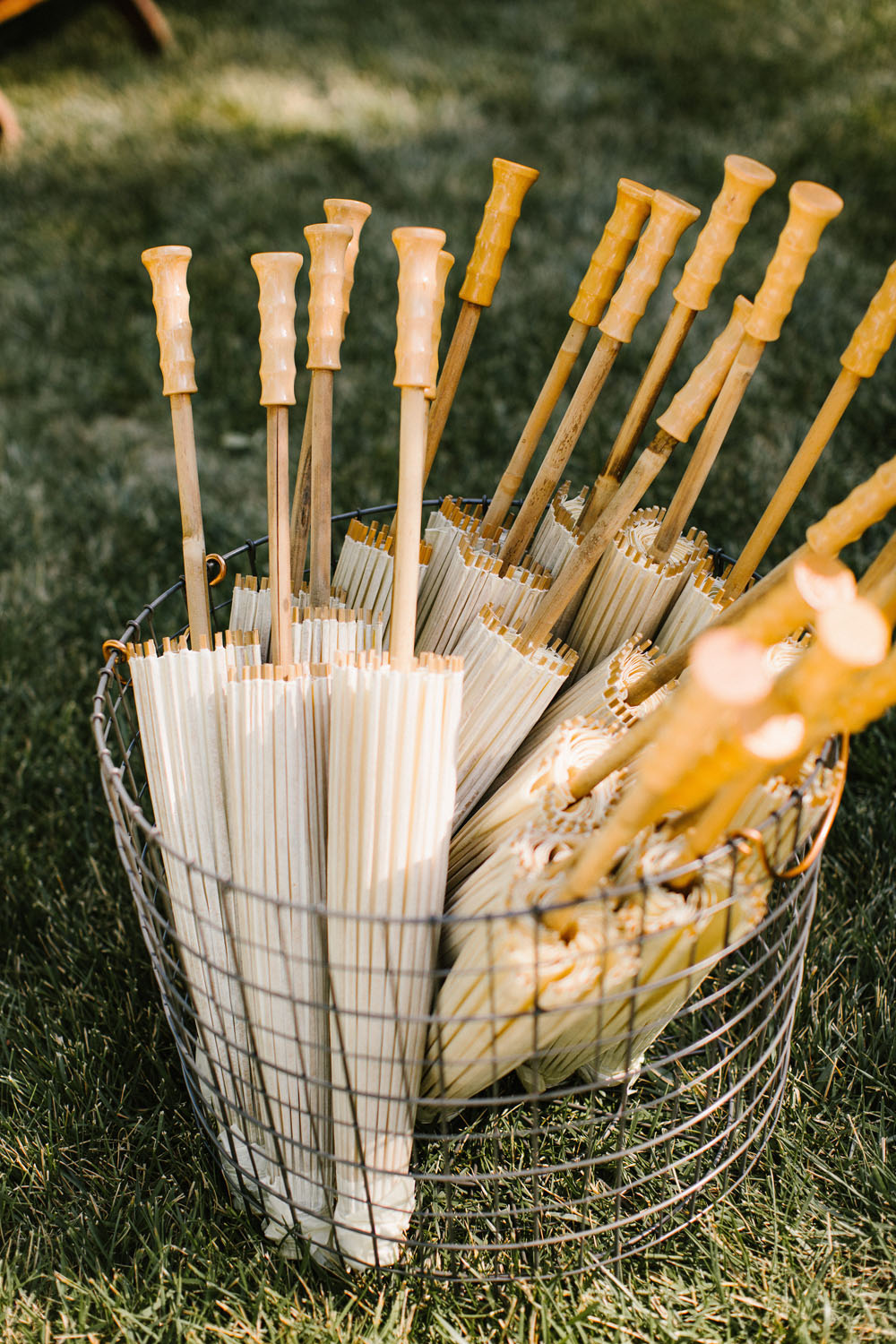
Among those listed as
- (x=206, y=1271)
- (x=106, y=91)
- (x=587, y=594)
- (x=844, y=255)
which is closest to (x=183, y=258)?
(x=587, y=594)

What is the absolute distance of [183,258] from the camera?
104 cm

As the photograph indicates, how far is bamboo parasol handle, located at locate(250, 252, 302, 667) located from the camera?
38.7 inches

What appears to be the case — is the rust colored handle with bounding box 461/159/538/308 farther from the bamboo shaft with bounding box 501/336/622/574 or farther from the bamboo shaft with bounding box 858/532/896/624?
the bamboo shaft with bounding box 858/532/896/624

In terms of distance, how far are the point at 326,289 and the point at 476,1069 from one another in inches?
28.7

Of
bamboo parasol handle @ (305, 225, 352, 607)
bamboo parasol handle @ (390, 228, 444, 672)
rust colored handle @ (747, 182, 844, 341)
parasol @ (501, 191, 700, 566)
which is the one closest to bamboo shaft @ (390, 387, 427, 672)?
bamboo parasol handle @ (390, 228, 444, 672)

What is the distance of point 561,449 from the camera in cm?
118

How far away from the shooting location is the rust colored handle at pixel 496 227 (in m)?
1.08

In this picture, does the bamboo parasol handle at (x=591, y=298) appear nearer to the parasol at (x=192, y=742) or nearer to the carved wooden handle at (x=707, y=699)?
the parasol at (x=192, y=742)

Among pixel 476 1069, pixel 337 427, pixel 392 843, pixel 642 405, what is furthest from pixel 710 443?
pixel 337 427

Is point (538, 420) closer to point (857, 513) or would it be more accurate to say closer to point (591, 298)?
point (591, 298)

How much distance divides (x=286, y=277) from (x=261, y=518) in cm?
130

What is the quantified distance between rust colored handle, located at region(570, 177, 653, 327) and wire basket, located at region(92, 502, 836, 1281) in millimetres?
532

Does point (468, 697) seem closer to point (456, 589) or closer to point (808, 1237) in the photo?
point (456, 589)

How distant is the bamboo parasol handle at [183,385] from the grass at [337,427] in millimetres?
555
